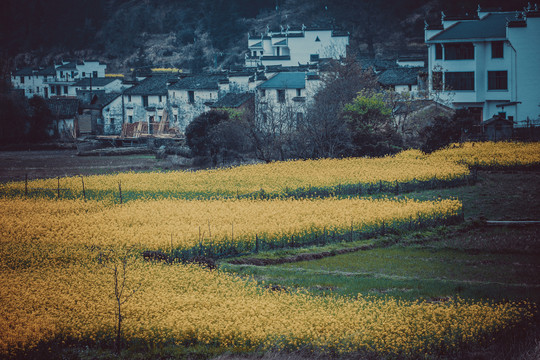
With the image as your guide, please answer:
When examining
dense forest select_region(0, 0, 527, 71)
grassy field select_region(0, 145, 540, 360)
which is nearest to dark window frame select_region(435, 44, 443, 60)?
grassy field select_region(0, 145, 540, 360)

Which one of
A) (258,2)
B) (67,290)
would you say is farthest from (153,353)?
(258,2)

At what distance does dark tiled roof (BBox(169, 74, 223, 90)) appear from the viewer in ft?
264

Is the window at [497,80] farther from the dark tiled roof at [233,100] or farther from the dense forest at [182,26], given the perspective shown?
the dense forest at [182,26]

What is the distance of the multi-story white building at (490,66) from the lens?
5941cm

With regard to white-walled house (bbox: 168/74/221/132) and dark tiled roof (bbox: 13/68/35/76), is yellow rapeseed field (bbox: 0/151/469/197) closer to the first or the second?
white-walled house (bbox: 168/74/221/132)

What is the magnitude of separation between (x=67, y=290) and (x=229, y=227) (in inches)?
361

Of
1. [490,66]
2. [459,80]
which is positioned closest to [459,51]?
[459,80]

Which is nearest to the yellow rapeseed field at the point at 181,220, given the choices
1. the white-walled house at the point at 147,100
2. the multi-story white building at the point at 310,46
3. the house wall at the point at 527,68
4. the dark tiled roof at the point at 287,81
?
the house wall at the point at 527,68

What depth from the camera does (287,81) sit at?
73.0 metres

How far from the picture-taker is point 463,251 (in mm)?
26266

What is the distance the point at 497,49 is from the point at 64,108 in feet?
186

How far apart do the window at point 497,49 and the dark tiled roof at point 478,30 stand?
647 millimetres

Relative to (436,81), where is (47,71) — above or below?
above

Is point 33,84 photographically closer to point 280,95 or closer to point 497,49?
point 280,95
